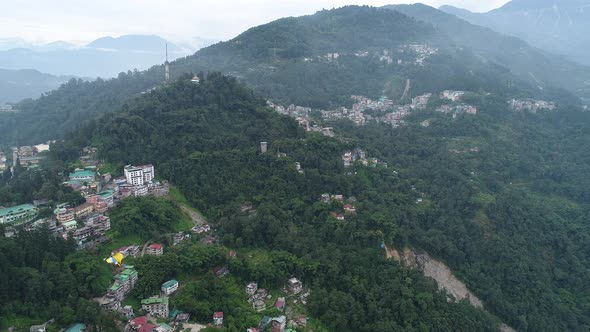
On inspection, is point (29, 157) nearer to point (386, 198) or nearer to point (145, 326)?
point (145, 326)

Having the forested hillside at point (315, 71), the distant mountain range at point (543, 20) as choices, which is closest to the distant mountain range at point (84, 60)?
the forested hillside at point (315, 71)

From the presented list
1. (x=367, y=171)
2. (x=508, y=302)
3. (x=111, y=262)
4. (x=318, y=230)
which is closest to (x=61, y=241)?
(x=111, y=262)

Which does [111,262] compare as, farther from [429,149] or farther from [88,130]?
[429,149]

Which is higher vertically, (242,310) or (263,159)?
(263,159)

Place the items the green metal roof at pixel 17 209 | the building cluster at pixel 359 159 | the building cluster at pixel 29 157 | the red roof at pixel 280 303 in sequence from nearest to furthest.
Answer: the red roof at pixel 280 303, the green metal roof at pixel 17 209, the building cluster at pixel 29 157, the building cluster at pixel 359 159

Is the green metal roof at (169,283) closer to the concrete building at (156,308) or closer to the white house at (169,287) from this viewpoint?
the white house at (169,287)

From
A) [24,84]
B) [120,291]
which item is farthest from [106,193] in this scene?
[24,84]

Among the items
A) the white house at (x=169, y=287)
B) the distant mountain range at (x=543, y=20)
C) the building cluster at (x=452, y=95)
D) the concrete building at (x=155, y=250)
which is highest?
the distant mountain range at (x=543, y=20)
